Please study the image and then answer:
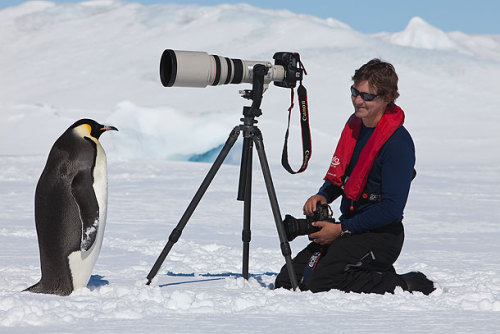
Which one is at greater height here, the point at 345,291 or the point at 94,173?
the point at 94,173

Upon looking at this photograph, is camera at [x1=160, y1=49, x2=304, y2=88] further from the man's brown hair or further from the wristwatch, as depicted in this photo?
the wristwatch

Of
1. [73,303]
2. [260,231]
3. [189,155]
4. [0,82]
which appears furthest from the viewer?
[0,82]

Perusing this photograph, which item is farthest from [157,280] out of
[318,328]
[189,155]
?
[189,155]

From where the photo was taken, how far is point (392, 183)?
2.69 metres

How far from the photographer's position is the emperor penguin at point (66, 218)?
9.00 ft

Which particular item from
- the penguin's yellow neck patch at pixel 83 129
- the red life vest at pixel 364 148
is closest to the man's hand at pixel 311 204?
the red life vest at pixel 364 148

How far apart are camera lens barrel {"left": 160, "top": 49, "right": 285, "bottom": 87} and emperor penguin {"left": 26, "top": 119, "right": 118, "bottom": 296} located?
49cm

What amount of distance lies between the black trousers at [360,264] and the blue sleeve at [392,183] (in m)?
0.08

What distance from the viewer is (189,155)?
467 inches

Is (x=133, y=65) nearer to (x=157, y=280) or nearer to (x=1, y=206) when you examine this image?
(x=1, y=206)

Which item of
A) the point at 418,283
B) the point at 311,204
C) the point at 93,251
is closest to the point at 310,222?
the point at 311,204

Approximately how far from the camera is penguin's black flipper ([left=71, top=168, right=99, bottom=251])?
275cm

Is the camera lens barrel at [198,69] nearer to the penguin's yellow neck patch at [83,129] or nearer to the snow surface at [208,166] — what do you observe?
the penguin's yellow neck patch at [83,129]

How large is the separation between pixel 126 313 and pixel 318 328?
2.03 feet
